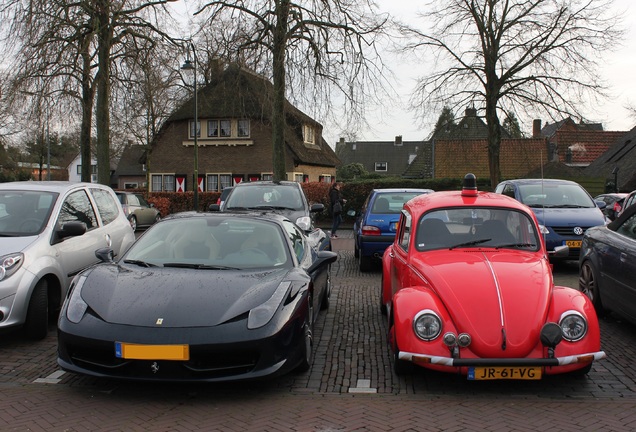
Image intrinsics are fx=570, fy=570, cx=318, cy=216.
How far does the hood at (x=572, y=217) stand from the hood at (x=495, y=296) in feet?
19.1

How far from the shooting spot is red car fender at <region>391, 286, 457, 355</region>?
436cm

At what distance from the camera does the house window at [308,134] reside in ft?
128

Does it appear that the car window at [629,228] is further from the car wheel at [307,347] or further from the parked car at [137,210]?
the parked car at [137,210]

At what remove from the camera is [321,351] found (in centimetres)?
576

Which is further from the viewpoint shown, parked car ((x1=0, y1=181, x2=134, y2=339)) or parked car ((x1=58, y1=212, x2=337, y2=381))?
parked car ((x1=0, y1=181, x2=134, y2=339))

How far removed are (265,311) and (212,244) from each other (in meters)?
1.40

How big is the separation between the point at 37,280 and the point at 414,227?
390 cm

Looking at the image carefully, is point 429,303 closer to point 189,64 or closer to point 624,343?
point 624,343

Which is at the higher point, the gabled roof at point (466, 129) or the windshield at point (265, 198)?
the gabled roof at point (466, 129)

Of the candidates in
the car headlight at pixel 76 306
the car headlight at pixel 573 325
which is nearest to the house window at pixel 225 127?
the car headlight at pixel 76 306

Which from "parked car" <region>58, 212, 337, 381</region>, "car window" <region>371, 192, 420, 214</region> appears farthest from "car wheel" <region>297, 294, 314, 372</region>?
"car window" <region>371, 192, 420, 214</region>

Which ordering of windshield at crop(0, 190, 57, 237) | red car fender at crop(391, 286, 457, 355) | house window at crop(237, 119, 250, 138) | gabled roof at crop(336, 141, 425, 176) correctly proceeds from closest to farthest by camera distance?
red car fender at crop(391, 286, 457, 355) → windshield at crop(0, 190, 57, 237) → house window at crop(237, 119, 250, 138) → gabled roof at crop(336, 141, 425, 176)

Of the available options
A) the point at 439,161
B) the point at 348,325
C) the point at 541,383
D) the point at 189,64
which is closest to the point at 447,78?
the point at 189,64

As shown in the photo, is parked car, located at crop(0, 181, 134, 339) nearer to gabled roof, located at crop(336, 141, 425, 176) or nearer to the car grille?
the car grille
